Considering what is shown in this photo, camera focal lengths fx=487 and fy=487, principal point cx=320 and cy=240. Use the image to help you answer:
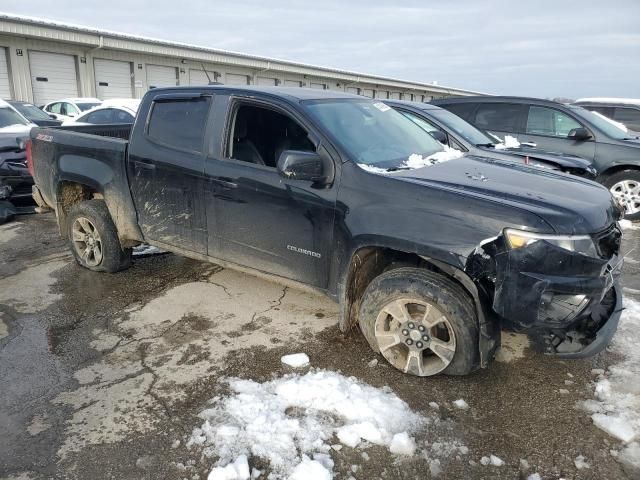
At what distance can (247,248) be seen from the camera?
3.85 meters

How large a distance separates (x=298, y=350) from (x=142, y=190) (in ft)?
6.73

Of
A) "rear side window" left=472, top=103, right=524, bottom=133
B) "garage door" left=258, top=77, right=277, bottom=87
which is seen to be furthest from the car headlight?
"garage door" left=258, top=77, right=277, bottom=87

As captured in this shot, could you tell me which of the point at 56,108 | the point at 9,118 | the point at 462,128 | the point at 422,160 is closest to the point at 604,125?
the point at 462,128

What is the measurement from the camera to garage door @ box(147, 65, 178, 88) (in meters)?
24.5

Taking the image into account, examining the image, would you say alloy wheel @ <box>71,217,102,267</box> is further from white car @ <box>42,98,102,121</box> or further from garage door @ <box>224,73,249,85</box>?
garage door @ <box>224,73,249,85</box>

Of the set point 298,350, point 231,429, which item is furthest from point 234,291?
point 231,429

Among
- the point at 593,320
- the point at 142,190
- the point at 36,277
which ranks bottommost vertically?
the point at 36,277

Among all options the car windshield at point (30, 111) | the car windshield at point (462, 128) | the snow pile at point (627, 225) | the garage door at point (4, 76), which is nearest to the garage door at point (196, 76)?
the garage door at point (4, 76)

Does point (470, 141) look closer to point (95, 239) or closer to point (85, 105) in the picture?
point (95, 239)

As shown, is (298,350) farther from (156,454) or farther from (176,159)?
(176,159)

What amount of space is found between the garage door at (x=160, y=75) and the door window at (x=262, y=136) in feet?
73.5

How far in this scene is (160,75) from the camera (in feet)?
81.9

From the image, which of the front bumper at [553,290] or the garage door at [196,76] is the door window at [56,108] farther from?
the front bumper at [553,290]

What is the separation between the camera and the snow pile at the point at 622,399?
269 cm
